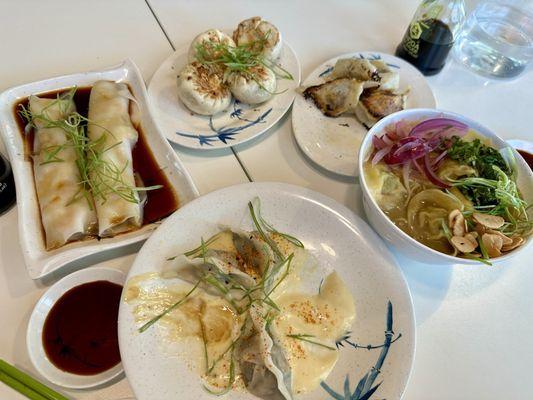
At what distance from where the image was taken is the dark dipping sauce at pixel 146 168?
1.34 meters

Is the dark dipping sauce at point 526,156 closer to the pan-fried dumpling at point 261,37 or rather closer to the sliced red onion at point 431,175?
the sliced red onion at point 431,175

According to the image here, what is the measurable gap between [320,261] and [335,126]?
602mm

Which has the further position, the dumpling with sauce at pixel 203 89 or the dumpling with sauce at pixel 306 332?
the dumpling with sauce at pixel 203 89

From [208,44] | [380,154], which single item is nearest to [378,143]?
[380,154]

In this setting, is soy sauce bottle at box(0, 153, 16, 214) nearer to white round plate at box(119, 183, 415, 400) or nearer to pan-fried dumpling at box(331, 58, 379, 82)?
white round plate at box(119, 183, 415, 400)

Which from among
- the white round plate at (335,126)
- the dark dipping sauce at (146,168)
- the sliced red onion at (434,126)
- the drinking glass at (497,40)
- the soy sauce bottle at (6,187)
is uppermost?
the drinking glass at (497,40)

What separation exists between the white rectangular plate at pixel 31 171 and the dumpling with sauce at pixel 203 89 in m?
0.16

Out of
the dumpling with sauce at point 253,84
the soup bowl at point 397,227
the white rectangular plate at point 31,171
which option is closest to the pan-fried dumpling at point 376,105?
the soup bowl at point 397,227

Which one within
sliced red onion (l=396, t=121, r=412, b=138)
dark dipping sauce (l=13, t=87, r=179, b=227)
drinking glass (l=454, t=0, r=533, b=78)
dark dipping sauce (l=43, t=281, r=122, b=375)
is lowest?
dark dipping sauce (l=43, t=281, r=122, b=375)

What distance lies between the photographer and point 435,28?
1696mm

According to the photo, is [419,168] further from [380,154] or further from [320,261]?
A: [320,261]

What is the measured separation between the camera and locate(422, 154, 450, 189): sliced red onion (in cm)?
119

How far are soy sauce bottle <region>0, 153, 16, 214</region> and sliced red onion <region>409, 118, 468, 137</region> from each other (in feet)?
4.42

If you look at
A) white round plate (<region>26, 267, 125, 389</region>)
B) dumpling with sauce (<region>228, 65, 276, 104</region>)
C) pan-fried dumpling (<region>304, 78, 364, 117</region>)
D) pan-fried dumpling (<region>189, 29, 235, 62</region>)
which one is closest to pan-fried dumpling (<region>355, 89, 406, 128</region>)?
pan-fried dumpling (<region>304, 78, 364, 117</region>)
